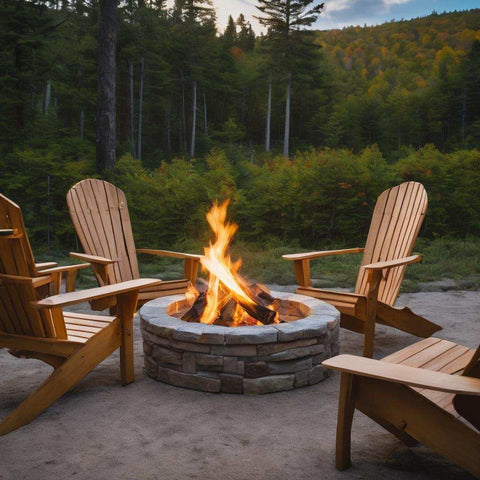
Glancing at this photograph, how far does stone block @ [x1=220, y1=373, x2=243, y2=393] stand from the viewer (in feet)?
7.88

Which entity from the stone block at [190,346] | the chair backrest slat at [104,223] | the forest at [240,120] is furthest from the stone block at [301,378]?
the forest at [240,120]

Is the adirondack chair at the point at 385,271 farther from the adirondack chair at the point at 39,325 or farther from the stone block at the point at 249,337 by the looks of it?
the adirondack chair at the point at 39,325

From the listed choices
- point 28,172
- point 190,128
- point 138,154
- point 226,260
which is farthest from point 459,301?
point 190,128

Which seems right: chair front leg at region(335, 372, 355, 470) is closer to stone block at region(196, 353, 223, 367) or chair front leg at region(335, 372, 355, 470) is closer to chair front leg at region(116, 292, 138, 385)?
stone block at region(196, 353, 223, 367)

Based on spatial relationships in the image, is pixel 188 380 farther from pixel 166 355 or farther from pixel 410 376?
pixel 410 376

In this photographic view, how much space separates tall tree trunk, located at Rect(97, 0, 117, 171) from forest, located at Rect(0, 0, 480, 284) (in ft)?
0.97

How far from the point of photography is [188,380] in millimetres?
2461

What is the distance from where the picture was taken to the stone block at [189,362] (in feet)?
8.01

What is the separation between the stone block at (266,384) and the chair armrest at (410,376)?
92 centimetres

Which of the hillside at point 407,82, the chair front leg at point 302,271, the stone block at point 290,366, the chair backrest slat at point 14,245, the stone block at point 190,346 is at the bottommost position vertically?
the stone block at point 290,366

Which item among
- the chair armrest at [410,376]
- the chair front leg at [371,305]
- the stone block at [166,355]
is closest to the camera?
the chair armrest at [410,376]

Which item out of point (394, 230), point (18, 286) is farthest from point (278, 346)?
point (394, 230)

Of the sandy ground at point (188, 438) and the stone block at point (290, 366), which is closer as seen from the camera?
the sandy ground at point (188, 438)

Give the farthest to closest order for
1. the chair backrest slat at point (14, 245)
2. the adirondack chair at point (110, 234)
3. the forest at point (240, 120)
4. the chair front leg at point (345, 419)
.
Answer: the forest at point (240, 120) < the adirondack chair at point (110, 234) < the chair backrest slat at point (14, 245) < the chair front leg at point (345, 419)
